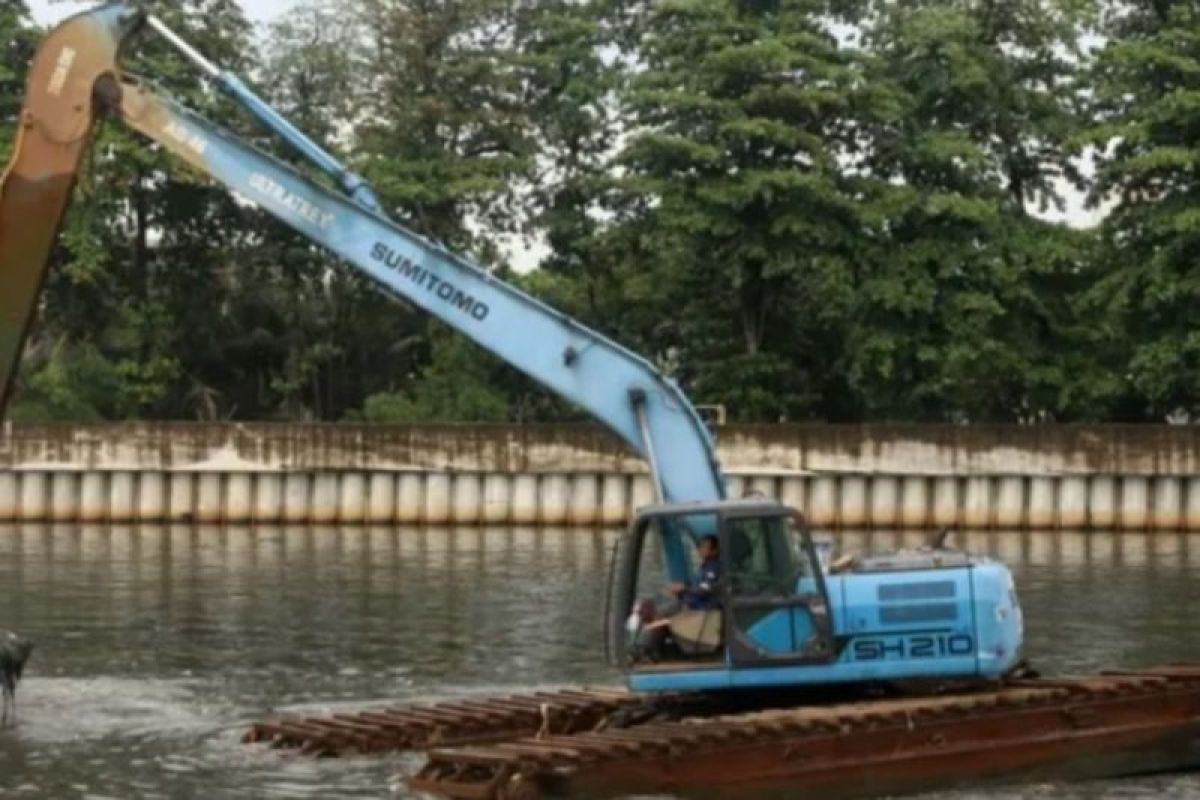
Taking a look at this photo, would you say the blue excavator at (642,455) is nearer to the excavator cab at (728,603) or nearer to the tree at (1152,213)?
the excavator cab at (728,603)

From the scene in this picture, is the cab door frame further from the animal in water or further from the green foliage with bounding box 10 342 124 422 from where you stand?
the green foliage with bounding box 10 342 124 422

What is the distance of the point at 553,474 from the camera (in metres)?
67.4

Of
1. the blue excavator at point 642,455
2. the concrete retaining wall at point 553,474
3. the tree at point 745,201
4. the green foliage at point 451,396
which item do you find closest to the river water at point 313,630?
the blue excavator at point 642,455

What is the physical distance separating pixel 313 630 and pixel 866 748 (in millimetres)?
17375

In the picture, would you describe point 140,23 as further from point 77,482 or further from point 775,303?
point 775,303

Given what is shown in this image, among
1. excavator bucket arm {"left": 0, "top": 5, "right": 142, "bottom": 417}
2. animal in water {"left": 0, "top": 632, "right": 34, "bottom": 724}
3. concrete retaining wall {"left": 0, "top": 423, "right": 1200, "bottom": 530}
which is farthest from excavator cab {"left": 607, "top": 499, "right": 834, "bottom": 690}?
concrete retaining wall {"left": 0, "top": 423, "right": 1200, "bottom": 530}

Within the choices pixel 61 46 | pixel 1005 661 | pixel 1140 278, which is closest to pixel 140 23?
pixel 61 46

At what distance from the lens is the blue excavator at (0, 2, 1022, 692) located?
23875 mm

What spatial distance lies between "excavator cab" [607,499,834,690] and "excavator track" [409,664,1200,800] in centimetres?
58

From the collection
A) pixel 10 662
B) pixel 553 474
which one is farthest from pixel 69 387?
pixel 10 662

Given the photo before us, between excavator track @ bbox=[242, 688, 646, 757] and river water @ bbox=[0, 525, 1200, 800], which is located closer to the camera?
river water @ bbox=[0, 525, 1200, 800]

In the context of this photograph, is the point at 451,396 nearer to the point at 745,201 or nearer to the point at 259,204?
the point at 745,201

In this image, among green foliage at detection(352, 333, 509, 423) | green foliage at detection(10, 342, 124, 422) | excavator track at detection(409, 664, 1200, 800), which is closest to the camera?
excavator track at detection(409, 664, 1200, 800)

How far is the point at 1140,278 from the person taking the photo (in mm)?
72312
